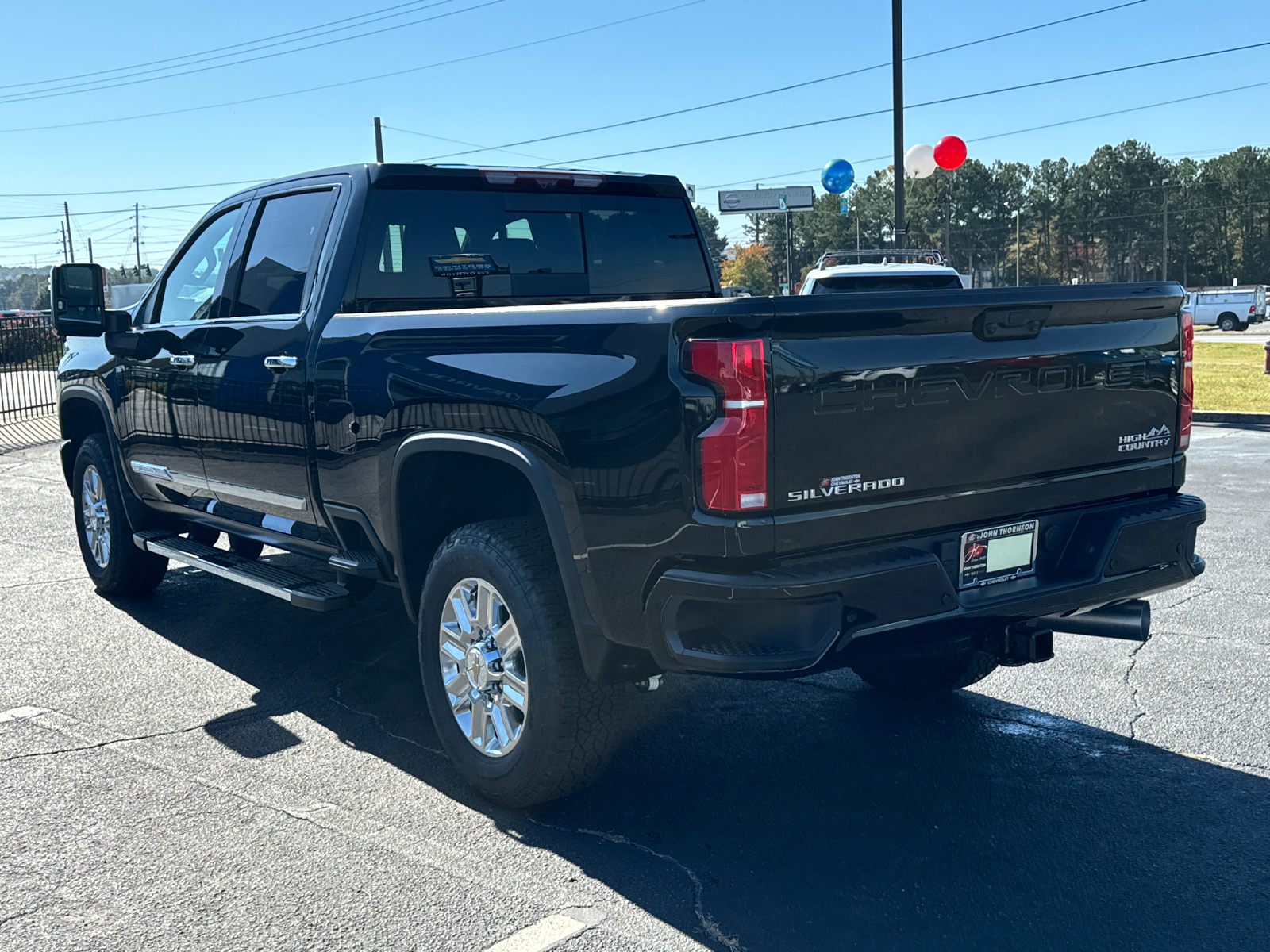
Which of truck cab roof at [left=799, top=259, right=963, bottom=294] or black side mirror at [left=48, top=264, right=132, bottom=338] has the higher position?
truck cab roof at [left=799, top=259, right=963, bottom=294]

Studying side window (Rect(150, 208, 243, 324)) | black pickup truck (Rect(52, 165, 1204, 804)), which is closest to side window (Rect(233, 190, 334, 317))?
black pickup truck (Rect(52, 165, 1204, 804))

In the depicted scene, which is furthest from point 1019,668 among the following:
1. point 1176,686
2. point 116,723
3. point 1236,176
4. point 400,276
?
point 1236,176

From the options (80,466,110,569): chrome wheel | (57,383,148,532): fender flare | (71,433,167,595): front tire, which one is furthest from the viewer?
(80,466,110,569): chrome wheel

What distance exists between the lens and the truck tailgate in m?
3.02

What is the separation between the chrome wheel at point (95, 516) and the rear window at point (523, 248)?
9.43 feet

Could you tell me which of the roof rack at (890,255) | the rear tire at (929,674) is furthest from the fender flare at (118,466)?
the roof rack at (890,255)

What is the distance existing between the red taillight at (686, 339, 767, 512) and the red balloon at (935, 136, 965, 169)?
60.2 feet

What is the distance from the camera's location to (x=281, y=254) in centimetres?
496

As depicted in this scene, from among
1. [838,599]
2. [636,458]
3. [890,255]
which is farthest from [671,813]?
[890,255]

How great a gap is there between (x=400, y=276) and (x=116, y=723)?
2087 mm

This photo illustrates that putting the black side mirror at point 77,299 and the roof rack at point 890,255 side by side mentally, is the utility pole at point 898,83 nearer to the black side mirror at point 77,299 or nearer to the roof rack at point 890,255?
the roof rack at point 890,255

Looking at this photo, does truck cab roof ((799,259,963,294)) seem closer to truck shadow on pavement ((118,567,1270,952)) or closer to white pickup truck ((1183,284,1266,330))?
truck shadow on pavement ((118,567,1270,952))

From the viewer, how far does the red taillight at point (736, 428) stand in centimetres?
294

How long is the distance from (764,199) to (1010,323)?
31402 millimetres
